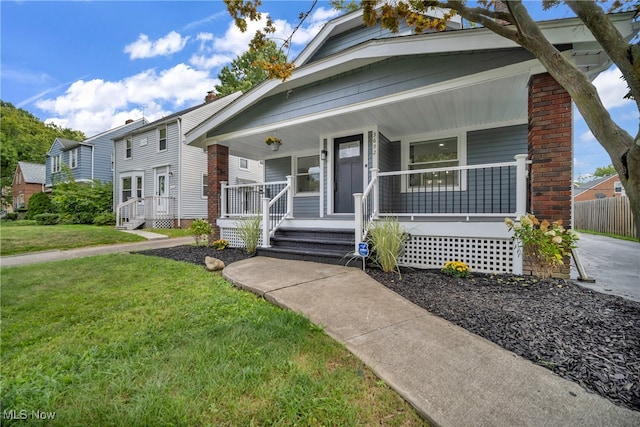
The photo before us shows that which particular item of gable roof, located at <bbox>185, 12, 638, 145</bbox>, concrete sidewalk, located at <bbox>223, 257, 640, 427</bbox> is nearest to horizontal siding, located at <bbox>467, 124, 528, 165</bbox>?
gable roof, located at <bbox>185, 12, 638, 145</bbox>

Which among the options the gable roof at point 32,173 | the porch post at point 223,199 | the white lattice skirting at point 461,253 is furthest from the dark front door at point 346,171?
the gable roof at point 32,173

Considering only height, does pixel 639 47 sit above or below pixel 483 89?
below

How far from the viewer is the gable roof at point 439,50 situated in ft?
13.0

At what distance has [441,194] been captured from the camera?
7.12 meters

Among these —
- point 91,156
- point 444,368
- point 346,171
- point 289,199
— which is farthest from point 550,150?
point 91,156

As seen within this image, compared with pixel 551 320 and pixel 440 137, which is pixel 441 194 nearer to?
pixel 440 137

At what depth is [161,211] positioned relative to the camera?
48.1 ft

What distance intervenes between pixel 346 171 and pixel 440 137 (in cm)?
252

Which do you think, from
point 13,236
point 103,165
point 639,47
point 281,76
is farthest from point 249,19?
point 103,165

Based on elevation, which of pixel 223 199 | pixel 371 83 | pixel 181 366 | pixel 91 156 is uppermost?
pixel 91 156

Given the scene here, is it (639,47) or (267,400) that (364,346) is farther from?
(639,47)

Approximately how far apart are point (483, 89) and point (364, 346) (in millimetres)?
4922

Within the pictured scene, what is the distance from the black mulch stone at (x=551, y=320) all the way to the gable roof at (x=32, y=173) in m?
38.1

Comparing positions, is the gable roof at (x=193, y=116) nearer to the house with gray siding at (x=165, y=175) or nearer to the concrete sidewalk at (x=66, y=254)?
the house with gray siding at (x=165, y=175)
